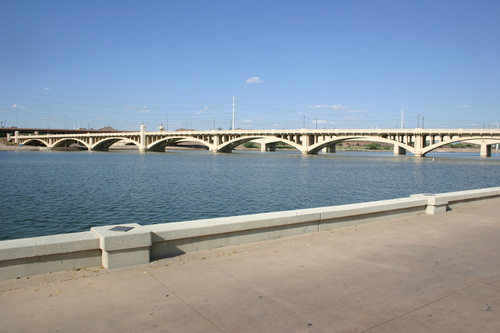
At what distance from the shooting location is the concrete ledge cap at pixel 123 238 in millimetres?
6312

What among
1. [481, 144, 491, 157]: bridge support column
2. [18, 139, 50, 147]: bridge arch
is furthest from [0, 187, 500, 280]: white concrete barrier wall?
[18, 139, 50, 147]: bridge arch

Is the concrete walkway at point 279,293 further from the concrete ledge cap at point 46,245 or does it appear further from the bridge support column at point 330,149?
the bridge support column at point 330,149

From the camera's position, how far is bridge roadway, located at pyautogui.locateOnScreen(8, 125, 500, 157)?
79625mm

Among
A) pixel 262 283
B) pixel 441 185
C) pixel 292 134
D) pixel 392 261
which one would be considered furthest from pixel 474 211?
pixel 292 134

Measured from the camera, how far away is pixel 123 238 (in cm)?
643

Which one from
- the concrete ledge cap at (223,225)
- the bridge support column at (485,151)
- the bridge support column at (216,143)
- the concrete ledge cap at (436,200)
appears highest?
the bridge support column at (216,143)

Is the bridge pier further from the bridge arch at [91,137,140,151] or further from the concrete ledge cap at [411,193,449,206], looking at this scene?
the concrete ledge cap at [411,193,449,206]

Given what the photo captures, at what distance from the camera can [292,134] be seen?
95188 mm

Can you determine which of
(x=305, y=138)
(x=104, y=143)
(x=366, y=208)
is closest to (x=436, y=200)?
(x=366, y=208)

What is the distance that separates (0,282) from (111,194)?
731 inches

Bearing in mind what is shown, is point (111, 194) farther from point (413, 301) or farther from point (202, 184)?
point (413, 301)

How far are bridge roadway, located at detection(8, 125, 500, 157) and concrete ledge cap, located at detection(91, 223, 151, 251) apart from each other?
7811 cm

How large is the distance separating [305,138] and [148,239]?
8823 centimetres

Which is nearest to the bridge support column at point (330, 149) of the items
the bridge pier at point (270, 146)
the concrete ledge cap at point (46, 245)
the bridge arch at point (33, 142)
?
the bridge pier at point (270, 146)
